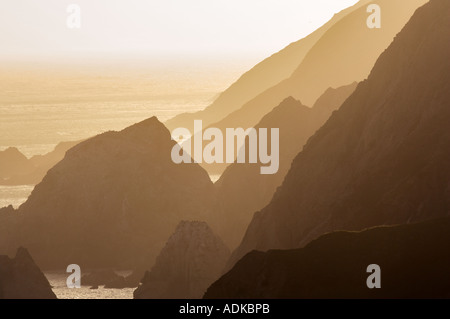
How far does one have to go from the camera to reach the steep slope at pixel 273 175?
355 ft

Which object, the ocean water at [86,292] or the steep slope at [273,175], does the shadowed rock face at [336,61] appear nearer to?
the steep slope at [273,175]

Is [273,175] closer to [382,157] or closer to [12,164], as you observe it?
[382,157]

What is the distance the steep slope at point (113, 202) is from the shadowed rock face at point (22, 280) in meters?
25.8

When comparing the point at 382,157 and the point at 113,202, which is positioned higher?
the point at 113,202

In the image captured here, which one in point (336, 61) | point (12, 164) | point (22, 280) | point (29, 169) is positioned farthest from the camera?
point (12, 164)

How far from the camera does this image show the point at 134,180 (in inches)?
4368

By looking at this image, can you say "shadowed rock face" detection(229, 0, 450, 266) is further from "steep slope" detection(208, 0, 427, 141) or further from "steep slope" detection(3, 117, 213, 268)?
"steep slope" detection(208, 0, 427, 141)

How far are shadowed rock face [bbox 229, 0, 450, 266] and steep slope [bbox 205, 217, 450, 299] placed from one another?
9963mm

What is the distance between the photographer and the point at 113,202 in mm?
109000

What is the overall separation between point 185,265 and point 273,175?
29062 millimetres

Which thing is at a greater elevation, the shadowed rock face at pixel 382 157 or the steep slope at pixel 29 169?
the steep slope at pixel 29 169

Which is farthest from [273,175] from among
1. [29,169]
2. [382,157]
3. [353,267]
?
[29,169]

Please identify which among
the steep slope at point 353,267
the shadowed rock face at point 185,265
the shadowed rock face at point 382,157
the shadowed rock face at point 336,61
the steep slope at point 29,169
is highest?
the shadowed rock face at point 336,61

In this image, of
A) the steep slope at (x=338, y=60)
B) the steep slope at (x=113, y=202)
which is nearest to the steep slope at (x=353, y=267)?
the steep slope at (x=113, y=202)
